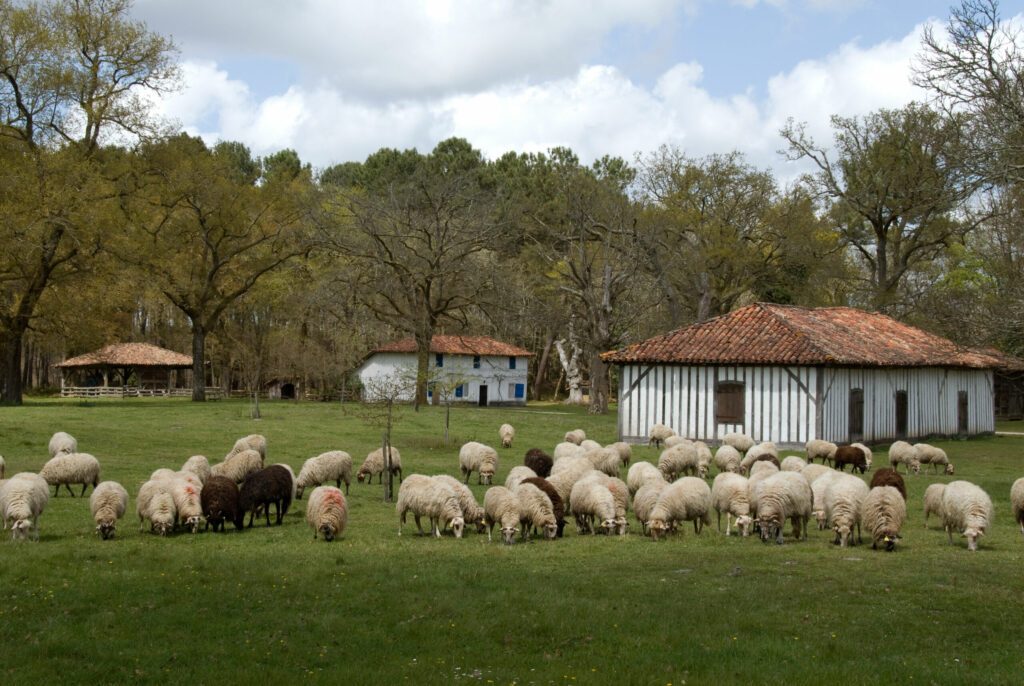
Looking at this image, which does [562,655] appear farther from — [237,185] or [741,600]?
[237,185]

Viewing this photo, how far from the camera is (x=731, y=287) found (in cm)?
5778

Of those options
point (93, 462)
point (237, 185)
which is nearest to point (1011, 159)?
point (93, 462)

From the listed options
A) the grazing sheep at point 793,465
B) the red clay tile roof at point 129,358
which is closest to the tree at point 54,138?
the red clay tile roof at point 129,358

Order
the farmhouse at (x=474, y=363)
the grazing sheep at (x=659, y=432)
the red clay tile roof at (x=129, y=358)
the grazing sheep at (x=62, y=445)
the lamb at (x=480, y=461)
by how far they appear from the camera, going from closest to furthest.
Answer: the lamb at (x=480, y=461), the grazing sheep at (x=62, y=445), the grazing sheep at (x=659, y=432), the red clay tile roof at (x=129, y=358), the farmhouse at (x=474, y=363)

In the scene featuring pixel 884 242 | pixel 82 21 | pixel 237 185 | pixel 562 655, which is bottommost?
pixel 562 655

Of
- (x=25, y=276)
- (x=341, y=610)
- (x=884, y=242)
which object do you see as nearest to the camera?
(x=341, y=610)

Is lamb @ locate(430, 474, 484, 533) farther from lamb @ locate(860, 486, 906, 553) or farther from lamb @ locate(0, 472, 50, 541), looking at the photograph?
lamb @ locate(0, 472, 50, 541)

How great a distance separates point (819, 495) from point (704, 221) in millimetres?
42044

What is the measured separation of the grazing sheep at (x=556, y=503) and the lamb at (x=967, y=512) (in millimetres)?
6233

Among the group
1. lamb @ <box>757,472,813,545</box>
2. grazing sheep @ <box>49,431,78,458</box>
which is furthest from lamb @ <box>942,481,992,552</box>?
grazing sheep @ <box>49,431,78,458</box>

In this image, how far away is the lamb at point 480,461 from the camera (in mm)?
23781

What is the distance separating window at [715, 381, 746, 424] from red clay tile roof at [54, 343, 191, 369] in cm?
4732

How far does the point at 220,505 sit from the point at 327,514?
2154mm

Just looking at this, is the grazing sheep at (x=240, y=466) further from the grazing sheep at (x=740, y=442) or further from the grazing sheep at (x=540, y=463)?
the grazing sheep at (x=740, y=442)
